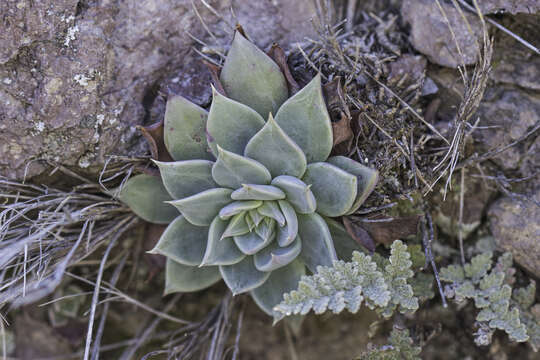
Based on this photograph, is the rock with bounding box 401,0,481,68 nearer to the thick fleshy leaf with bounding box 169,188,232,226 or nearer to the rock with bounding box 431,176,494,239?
the rock with bounding box 431,176,494,239

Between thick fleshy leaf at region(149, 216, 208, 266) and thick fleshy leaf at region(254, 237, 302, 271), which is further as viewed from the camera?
thick fleshy leaf at region(149, 216, 208, 266)

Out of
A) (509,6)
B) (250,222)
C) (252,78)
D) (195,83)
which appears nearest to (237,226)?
(250,222)

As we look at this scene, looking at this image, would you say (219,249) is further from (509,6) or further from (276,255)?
(509,6)

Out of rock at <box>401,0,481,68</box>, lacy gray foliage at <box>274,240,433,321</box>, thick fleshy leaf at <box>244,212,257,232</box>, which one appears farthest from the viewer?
rock at <box>401,0,481,68</box>

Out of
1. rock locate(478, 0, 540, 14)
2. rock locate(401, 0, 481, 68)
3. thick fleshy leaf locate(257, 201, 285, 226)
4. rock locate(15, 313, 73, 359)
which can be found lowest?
rock locate(15, 313, 73, 359)

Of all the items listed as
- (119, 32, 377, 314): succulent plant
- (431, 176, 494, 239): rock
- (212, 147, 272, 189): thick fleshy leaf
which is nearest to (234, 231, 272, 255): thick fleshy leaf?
(119, 32, 377, 314): succulent plant

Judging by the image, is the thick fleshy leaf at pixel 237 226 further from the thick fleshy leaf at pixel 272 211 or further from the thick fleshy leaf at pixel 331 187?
the thick fleshy leaf at pixel 331 187

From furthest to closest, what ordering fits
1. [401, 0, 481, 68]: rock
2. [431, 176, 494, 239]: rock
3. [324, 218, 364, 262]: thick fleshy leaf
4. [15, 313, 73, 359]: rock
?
1. [15, 313, 73, 359]: rock
2. [431, 176, 494, 239]: rock
3. [401, 0, 481, 68]: rock
4. [324, 218, 364, 262]: thick fleshy leaf

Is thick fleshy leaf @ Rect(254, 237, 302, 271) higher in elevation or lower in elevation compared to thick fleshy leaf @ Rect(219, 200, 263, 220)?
lower

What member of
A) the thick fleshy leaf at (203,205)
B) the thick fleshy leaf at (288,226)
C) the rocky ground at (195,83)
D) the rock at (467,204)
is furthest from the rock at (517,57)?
the thick fleshy leaf at (203,205)
